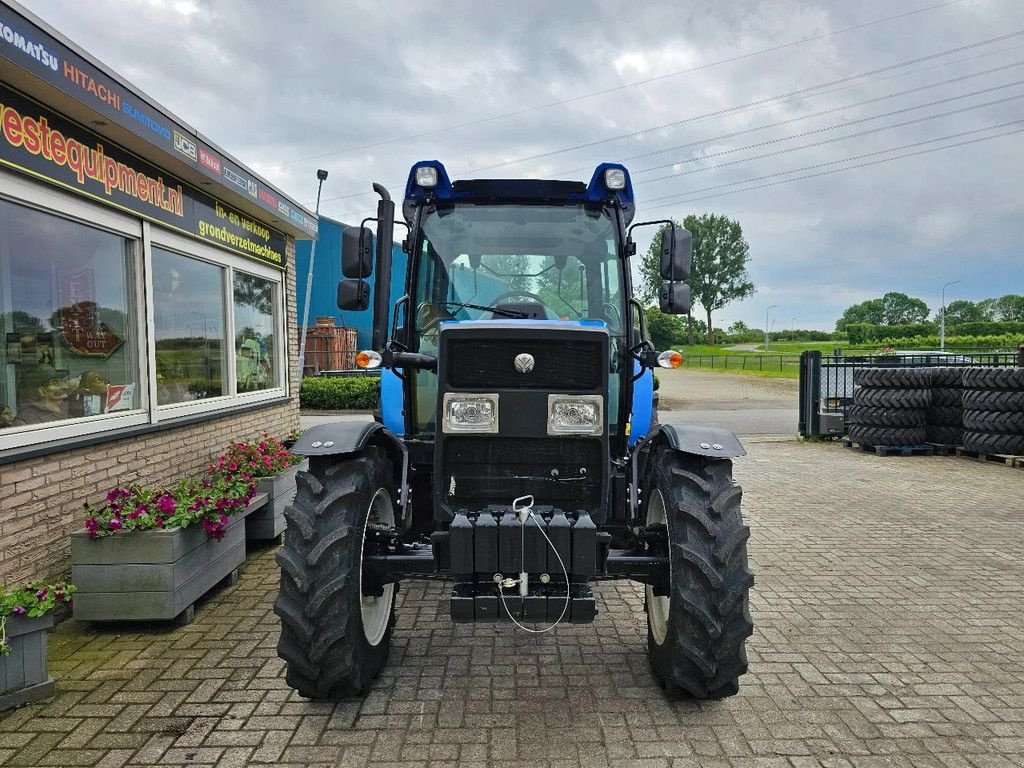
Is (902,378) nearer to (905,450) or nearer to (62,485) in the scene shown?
(905,450)

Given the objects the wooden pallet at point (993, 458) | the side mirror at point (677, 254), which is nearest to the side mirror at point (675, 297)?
the side mirror at point (677, 254)

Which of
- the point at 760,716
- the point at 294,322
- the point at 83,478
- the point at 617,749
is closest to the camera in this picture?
the point at 617,749

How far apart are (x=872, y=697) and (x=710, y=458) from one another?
1403mm

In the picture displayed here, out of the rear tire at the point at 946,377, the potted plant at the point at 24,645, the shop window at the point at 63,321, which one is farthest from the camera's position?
the rear tire at the point at 946,377

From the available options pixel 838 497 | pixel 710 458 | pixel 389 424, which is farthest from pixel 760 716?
pixel 838 497

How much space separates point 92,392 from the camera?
5289mm

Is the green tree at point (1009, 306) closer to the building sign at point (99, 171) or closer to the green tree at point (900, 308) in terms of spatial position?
the green tree at point (900, 308)

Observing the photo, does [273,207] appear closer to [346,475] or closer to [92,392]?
[92,392]

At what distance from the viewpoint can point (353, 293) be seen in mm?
4195

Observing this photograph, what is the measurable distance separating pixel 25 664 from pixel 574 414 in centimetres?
279

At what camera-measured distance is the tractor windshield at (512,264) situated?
4312mm

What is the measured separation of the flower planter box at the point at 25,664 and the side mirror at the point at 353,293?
216cm

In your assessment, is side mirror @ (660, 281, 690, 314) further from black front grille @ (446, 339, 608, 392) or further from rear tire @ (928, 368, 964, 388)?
rear tire @ (928, 368, 964, 388)

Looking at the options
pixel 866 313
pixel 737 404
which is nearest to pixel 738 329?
pixel 866 313
